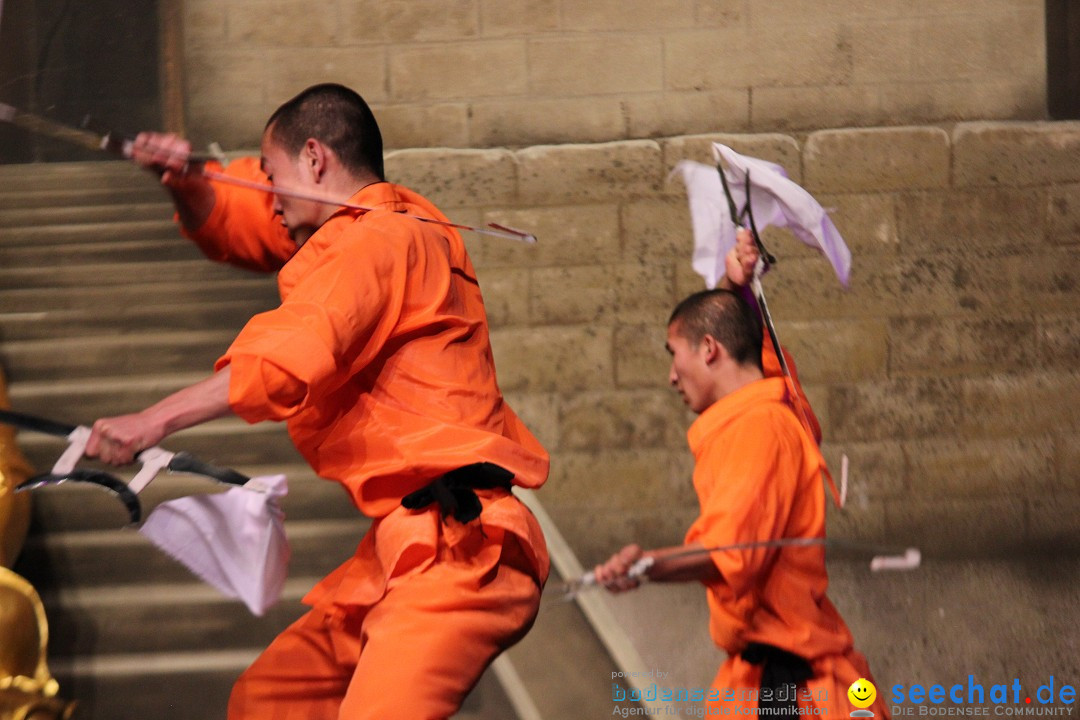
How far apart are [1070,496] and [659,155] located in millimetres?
2037

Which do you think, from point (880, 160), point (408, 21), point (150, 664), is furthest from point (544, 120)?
point (150, 664)

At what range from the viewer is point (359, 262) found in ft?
6.16

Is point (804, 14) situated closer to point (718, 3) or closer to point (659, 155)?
point (718, 3)

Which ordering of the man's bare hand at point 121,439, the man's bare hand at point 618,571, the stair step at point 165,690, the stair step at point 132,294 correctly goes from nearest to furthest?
the man's bare hand at point 121,439 < the man's bare hand at point 618,571 < the stair step at point 165,690 < the stair step at point 132,294

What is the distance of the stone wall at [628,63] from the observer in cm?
424

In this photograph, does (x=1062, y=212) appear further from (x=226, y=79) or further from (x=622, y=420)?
(x=226, y=79)

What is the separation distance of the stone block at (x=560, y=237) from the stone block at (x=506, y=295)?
0.04 m

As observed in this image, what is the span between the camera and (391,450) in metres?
1.96

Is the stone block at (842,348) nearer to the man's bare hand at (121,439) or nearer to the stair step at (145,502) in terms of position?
the stair step at (145,502)

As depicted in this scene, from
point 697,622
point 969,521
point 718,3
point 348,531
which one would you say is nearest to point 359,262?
point 348,531

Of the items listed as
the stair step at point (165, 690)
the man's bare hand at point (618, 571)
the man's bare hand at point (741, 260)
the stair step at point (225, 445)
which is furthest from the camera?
the stair step at point (225, 445)

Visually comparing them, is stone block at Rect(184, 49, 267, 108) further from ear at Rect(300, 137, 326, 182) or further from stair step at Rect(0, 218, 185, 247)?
ear at Rect(300, 137, 326, 182)

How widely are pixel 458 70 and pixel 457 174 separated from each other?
433mm

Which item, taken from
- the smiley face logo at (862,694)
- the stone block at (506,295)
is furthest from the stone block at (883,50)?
the smiley face logo at (862,694)
